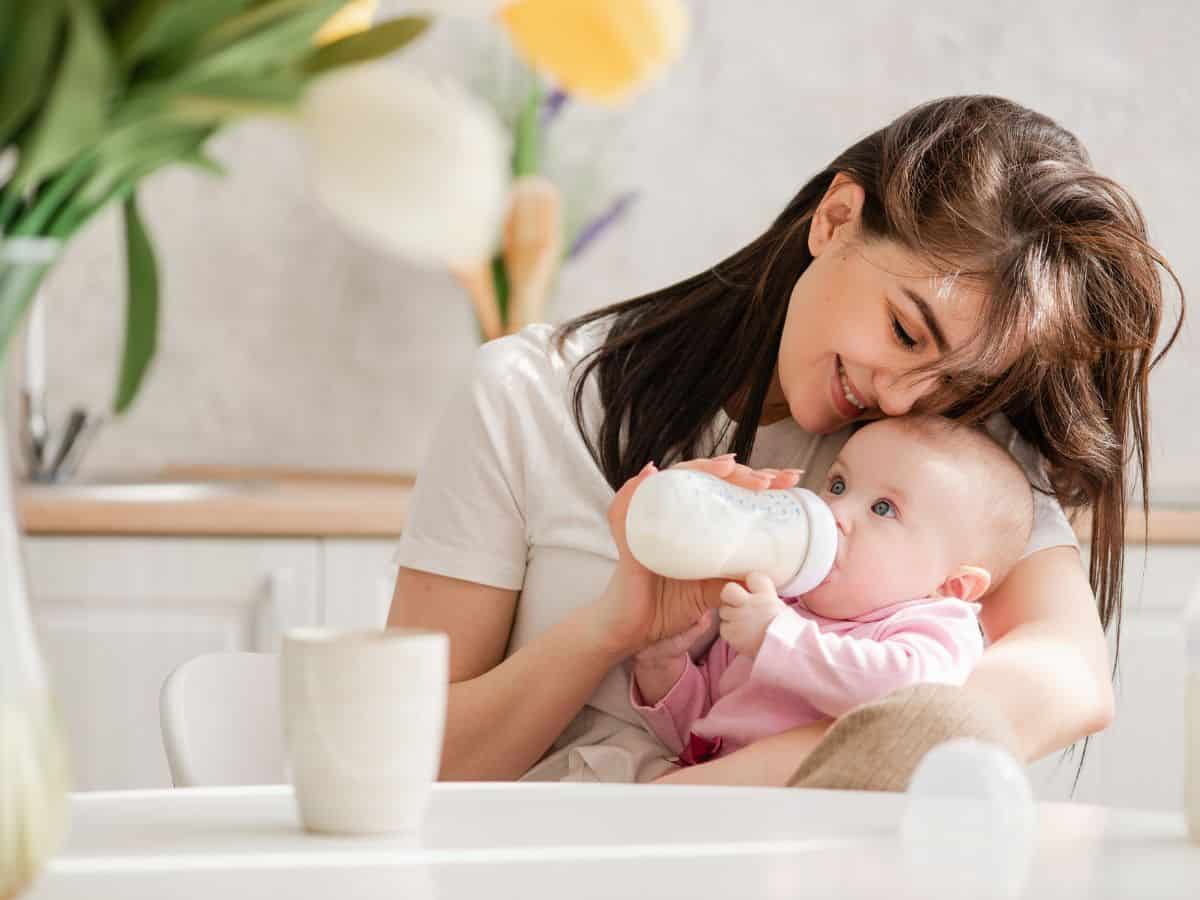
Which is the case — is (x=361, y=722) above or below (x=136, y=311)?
below

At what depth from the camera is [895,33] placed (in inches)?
116

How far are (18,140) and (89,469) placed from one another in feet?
7.86

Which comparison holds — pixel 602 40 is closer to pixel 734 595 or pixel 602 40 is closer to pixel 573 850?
pixel 573 850

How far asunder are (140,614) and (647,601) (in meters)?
1.23

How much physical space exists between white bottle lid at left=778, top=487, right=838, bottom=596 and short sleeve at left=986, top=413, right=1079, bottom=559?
309 millimetres

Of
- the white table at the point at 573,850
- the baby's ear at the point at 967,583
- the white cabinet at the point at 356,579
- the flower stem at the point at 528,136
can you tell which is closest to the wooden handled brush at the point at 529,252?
the flower stem at the point at 528,136

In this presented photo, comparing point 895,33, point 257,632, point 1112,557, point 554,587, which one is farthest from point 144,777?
point 895,33

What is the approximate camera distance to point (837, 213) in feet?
4.99

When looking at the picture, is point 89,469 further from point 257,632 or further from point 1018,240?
point 1018,240

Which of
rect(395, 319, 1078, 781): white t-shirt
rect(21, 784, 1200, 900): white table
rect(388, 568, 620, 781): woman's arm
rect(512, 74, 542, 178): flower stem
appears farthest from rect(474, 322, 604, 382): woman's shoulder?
rect(512, 74, 542, 178): flower stem

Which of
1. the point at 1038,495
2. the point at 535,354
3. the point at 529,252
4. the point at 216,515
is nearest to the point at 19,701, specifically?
the point at 535,354

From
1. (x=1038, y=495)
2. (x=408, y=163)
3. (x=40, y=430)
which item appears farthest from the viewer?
(x=40, y=430)

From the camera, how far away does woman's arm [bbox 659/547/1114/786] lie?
1247 millimetres

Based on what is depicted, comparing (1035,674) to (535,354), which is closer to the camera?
(1035,674)
